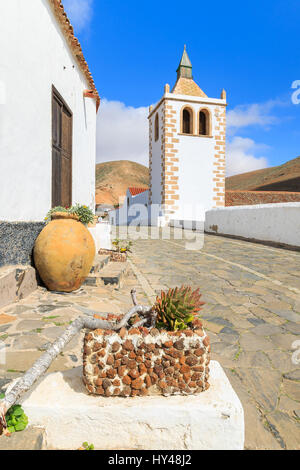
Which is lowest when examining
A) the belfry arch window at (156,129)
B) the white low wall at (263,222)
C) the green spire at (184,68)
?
the white low wall at (263,222)

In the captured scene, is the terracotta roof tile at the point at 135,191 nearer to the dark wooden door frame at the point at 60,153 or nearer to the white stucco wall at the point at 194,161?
the white stucco wall at the point at 194,161

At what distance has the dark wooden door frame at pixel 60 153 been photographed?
18.4 feet

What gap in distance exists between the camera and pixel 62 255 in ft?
12.4

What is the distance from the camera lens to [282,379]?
2.22m

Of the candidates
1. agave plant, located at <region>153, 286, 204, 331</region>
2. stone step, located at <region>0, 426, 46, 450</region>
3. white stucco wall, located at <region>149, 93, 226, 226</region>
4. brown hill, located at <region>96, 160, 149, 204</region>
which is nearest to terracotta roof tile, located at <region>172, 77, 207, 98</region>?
white stucco wall, located at <region>149, 93, 226, 226</region>

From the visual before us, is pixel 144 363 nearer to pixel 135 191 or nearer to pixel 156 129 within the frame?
pixel 156 129

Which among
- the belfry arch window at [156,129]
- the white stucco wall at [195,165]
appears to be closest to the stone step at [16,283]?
the white stucco wall at [195,165]

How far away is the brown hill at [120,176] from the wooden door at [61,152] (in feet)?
165

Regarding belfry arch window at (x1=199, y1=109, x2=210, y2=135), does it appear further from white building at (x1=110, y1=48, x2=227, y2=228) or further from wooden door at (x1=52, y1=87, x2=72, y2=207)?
wooden door at (x1=52, y1=87, x2=72, y2=207)

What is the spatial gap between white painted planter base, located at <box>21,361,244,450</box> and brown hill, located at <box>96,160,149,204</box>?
55.8m

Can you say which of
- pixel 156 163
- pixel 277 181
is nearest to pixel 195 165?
pixel 156 163

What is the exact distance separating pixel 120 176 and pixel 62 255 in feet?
236

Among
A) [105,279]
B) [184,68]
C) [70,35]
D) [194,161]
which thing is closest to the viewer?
[105,279]
